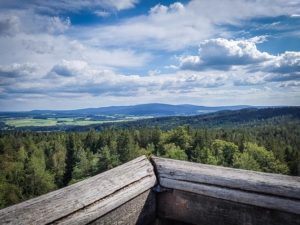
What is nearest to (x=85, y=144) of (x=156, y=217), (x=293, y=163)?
(x=293, y=163)

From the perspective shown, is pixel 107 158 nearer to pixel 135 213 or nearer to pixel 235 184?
pixel 135 213

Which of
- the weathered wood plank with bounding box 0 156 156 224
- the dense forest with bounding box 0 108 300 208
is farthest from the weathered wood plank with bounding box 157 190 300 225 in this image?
the dense forest with bounding box 0 108 300 208

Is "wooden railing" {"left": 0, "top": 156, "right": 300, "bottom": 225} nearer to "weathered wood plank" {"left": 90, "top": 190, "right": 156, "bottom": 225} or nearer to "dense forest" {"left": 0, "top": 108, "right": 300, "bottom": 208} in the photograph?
"weathered wood plank" {"left": 90, "top": 190, "right": 156, "bottom": 225}

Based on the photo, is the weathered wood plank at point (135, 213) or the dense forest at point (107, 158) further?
the dense forest at point (107, 158)

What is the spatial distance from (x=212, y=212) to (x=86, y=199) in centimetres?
80

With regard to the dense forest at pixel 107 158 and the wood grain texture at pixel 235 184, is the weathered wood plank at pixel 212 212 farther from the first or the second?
the dense forest at pixel 107 158

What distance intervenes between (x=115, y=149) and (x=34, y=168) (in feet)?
71.1

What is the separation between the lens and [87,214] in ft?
3.78

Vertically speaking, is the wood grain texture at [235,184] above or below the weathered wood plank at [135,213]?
above

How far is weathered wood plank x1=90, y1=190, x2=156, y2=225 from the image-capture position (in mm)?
1272

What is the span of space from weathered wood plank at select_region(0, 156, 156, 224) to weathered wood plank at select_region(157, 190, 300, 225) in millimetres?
215

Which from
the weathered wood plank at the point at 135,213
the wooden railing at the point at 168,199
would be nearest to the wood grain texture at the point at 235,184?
the wooden railing at the point at 168,199

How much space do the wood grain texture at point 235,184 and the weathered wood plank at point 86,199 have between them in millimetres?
164

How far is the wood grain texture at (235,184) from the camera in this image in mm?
1228
